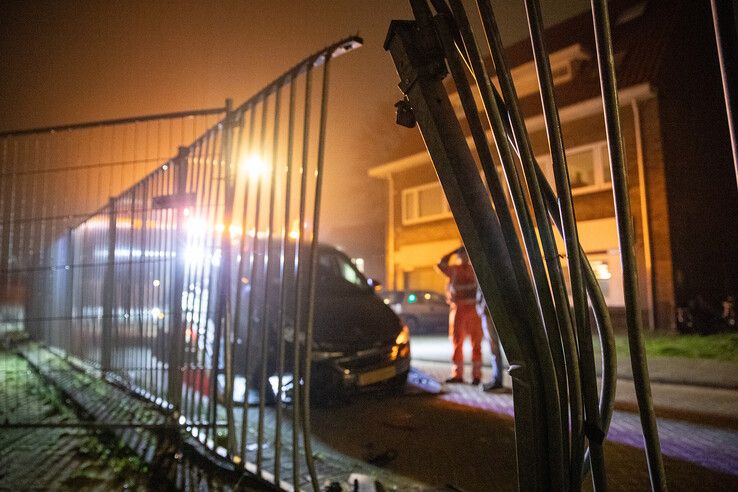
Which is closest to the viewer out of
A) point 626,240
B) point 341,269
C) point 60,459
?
point 626,240

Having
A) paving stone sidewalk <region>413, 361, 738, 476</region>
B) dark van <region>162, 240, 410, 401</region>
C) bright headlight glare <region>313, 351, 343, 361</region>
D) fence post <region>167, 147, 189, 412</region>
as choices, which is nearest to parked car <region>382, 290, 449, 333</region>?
dark van <region>162, 240, 410, 401</region>

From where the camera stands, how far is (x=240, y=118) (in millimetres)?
3668

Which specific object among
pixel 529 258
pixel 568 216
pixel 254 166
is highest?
pixel 254 166

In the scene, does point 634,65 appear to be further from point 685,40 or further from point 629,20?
point 629,20

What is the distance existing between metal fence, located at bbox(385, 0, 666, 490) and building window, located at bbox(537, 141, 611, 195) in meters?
13.5

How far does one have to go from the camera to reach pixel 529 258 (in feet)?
4.67

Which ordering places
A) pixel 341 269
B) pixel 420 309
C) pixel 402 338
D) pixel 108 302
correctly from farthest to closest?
pixel 420 309 < pixel 341 269 < pixel 108 302 < pixel 402 338

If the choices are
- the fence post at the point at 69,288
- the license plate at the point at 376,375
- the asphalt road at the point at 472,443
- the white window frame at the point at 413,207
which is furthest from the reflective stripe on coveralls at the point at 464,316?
the white window frame at the point at 413,207

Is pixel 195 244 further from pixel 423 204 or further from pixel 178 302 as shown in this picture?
pixel 423 204

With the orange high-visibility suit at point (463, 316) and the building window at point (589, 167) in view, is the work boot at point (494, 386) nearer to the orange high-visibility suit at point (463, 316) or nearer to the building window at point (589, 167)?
the orange high-visibility suit at point (463, 316)

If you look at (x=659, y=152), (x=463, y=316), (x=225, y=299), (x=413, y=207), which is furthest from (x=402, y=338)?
(x=413, y=207)

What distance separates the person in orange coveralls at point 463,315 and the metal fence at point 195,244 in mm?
2352

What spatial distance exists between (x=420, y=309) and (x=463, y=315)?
9.09 meters

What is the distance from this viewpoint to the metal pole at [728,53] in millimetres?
1070
